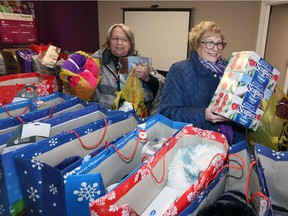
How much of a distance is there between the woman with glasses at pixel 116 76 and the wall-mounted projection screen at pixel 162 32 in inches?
95.7

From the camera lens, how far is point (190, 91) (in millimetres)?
1220

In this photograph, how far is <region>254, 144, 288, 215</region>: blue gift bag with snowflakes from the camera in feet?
2.45

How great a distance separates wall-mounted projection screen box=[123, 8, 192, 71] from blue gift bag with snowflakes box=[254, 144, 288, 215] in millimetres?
3346

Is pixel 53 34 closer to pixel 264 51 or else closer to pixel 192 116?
pixel 264 51

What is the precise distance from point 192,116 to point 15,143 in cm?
76

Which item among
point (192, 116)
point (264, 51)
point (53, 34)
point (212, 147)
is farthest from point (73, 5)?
point (212, 147)

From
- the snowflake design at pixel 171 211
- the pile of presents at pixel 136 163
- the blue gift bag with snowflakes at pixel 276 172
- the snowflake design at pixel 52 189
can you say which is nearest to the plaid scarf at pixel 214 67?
the pile of presents at pixel 136 163

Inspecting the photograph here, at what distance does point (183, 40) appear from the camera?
3912 millimetres

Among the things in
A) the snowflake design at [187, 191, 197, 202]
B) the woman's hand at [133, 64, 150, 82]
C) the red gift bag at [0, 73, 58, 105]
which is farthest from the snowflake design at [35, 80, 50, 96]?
the snowflake design at [187, 191, 197, 202]

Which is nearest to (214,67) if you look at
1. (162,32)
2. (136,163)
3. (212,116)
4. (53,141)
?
(212,116)

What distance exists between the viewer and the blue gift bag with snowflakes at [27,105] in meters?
1.10

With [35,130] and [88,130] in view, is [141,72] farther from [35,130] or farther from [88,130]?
[35,130]

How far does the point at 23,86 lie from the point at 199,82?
995mm

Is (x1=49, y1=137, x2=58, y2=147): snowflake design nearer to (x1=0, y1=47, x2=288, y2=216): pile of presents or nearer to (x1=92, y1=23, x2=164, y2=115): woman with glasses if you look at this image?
(x1=0, y1=47, x2=288, y2=216): pile of presents
